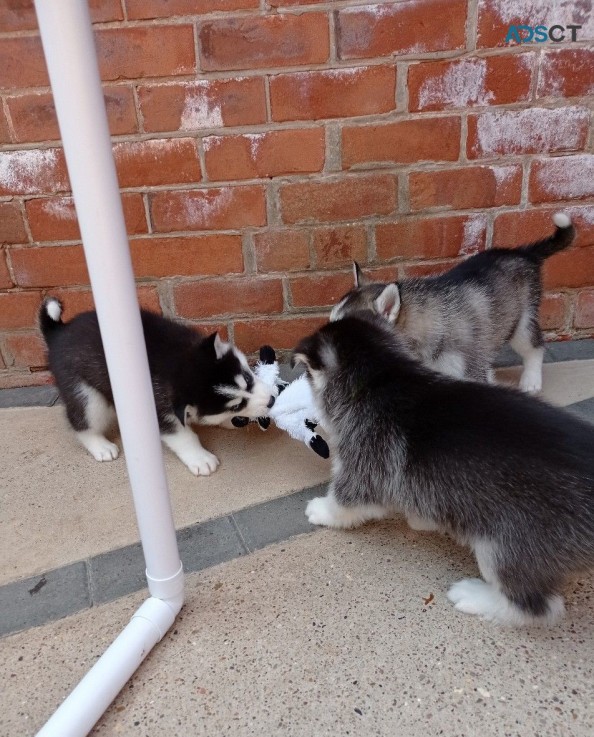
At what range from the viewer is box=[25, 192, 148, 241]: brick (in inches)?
133

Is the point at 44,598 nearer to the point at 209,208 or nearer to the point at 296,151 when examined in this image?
the point at 209,208

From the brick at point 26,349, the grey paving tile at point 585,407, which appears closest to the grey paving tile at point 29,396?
the brick at point 26,349

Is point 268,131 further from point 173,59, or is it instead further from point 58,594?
point 58,594

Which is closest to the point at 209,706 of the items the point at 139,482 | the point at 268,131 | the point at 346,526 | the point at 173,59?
the point at 139,482

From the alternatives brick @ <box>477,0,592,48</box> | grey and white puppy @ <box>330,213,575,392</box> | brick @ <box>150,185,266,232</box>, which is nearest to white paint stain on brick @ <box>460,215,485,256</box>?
grey and white puppy @ <box>330,213,575,392</box>

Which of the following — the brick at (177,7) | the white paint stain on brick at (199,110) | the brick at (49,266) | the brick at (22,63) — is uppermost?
the brick at (177,7)

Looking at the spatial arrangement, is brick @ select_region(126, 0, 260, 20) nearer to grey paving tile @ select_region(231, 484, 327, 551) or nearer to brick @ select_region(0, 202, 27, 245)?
brick @ select_region(0, 202, 27, 245)

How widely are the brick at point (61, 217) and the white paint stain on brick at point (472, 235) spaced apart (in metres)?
1.81

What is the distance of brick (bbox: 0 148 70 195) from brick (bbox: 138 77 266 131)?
529mm

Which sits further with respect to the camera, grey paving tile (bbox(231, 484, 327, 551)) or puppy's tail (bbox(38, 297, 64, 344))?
puppy's tail (bbox(38, 297, 64, 344))

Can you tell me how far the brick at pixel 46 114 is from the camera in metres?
3.18

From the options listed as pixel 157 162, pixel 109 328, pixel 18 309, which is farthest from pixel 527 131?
pixel 18 309

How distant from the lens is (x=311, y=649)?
2.03 meters

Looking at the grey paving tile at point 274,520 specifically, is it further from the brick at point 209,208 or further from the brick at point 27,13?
the brick at point 27,13
